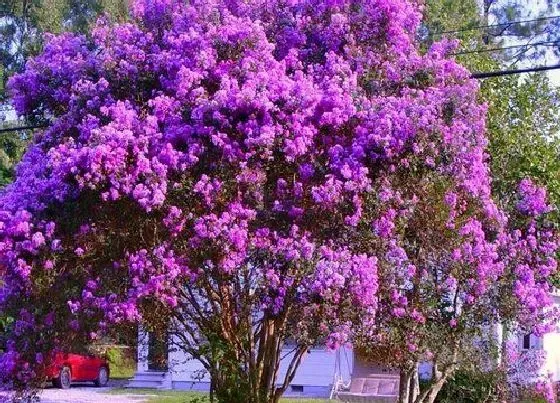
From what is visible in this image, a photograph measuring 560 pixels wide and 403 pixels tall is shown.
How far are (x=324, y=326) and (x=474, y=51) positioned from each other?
720 cm

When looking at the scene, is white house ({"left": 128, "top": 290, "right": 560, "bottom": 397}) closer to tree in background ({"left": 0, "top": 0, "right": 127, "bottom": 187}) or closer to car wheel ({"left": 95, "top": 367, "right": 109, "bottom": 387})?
car wheel ({"left": 95, "top": 367, "right": 109, "bottom": 387})

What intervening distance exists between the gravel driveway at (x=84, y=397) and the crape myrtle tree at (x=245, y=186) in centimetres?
1044

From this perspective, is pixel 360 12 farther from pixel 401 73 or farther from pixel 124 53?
pixel 124 53

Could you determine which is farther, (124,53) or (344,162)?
(124,53)

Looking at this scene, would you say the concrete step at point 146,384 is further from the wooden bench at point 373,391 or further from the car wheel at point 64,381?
the wooden bench at point 373,391

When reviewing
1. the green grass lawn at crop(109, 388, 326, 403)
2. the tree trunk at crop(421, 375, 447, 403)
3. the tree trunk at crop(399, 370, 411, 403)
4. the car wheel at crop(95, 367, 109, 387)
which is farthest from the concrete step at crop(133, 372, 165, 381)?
the tree trunk at crop(399, 370, 411, 403)

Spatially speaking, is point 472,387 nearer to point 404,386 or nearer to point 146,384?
point 404,386

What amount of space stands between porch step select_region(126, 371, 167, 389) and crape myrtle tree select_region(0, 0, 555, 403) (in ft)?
45.4

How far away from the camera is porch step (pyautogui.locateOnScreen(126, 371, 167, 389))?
22.9 meters

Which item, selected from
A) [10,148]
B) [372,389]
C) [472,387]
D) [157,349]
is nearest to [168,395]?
[372,389]

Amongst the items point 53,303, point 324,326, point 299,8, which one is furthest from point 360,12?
point 53,303

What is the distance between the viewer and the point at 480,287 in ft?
30.7

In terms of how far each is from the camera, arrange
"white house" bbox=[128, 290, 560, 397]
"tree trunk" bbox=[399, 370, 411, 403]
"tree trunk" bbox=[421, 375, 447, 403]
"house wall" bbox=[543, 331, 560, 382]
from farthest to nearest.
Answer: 1. "house wall" bbox=[543, 331, 560, 382]
2. "white house" bbox=[128, 290, 560, 397]
3. "tree trunk" bbox=[421, 375, 447, 403]
4. "tree trunk" bbox=[399, 370, 411, 403]

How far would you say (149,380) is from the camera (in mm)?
23328
